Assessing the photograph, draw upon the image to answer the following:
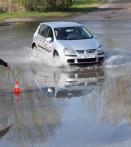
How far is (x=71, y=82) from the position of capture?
18281 mm

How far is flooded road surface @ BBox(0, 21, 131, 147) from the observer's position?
1136cm

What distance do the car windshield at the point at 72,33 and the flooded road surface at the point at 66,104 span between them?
1294 millimetres

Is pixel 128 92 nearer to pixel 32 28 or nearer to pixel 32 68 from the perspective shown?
pixel 32 68

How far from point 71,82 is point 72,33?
493 centimetres

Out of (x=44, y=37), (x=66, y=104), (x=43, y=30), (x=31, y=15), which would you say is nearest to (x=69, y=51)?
(x=44, y=37)

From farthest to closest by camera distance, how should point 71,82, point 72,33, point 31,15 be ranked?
point 31,15 → point 72,33 → point 71,82

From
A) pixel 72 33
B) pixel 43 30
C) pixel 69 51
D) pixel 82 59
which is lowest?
pixel 82 59

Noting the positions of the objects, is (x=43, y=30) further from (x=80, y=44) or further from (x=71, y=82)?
(x=71, y=82)

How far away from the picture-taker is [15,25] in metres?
44.8

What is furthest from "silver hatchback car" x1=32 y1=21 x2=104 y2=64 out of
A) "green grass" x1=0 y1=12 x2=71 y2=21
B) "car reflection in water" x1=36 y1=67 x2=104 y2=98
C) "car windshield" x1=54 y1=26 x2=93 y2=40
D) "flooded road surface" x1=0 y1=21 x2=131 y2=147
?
"green grass" x1=0 y1=12 x2=71 y2=21

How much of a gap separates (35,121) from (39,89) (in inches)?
167

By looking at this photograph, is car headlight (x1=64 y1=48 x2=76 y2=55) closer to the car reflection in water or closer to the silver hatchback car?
the silver hatchback car

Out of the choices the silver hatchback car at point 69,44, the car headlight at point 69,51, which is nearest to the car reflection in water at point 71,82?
the silver hatchback car at point 69,44

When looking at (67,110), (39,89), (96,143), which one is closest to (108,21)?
(39,89)
